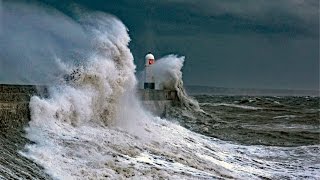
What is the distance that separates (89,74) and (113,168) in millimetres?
4882

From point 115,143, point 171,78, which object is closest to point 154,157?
point 115,143

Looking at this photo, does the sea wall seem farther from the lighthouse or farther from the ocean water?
the lighthouse

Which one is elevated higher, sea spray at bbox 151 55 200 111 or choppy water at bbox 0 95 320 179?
sea spray at bbox 151 55 200 111

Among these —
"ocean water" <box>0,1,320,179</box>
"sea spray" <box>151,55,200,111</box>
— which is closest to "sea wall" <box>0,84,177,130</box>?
"ocean water" <box>0,1,320,179</box>

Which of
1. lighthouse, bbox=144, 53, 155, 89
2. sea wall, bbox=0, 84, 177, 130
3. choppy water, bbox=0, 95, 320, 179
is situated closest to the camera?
choppy water, bbox=0, 95, 320, 179

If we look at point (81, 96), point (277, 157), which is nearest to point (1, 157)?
point (81, 96)

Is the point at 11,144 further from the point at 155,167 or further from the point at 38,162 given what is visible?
the point at 155,167

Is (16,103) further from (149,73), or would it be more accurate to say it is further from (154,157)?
(149,73)

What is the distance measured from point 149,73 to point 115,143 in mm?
15397

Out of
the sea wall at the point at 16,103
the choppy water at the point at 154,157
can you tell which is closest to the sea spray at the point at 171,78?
the choppy water at the point at 154,157

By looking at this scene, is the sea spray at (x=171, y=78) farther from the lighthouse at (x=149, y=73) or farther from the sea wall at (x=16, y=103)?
the sea wall at (x=16, y=103)

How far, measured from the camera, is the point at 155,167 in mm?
7230

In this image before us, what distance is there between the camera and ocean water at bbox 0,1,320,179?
6.62 metres

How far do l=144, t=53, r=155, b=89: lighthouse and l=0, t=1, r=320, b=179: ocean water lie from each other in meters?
6.64
